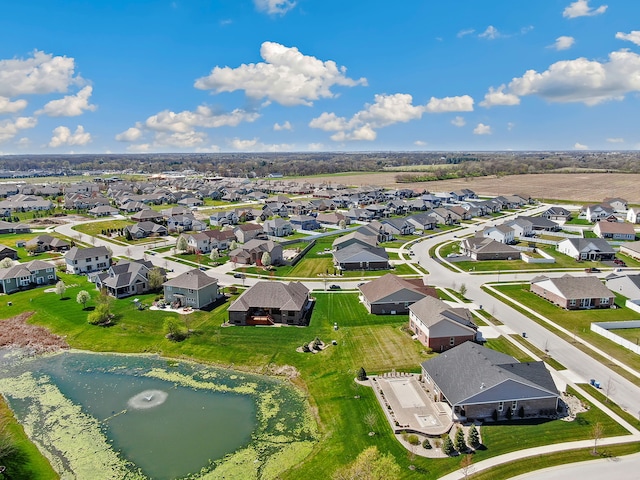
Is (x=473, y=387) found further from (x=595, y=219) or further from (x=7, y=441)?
(x=595, y=219)

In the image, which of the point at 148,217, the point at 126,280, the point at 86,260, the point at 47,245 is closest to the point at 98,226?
the point at 148,217

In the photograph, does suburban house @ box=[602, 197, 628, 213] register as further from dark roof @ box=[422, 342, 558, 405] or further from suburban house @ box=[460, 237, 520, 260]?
dark roof @ box=[422, 342, 558, 405]

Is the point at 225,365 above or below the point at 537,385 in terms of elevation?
below

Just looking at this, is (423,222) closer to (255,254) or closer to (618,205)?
(255,254)

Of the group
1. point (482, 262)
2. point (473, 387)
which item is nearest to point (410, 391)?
point (473, 387)

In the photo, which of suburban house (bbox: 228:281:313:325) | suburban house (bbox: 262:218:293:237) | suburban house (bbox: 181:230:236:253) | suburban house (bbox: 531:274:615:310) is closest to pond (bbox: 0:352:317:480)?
suburban house (bbox: 228:281:313:325)

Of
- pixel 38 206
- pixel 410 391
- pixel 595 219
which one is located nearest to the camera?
pixel 410 391

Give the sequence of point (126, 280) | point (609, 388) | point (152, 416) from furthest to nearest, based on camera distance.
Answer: point (126, 280)
point (609, 388)
point (152, 416)
